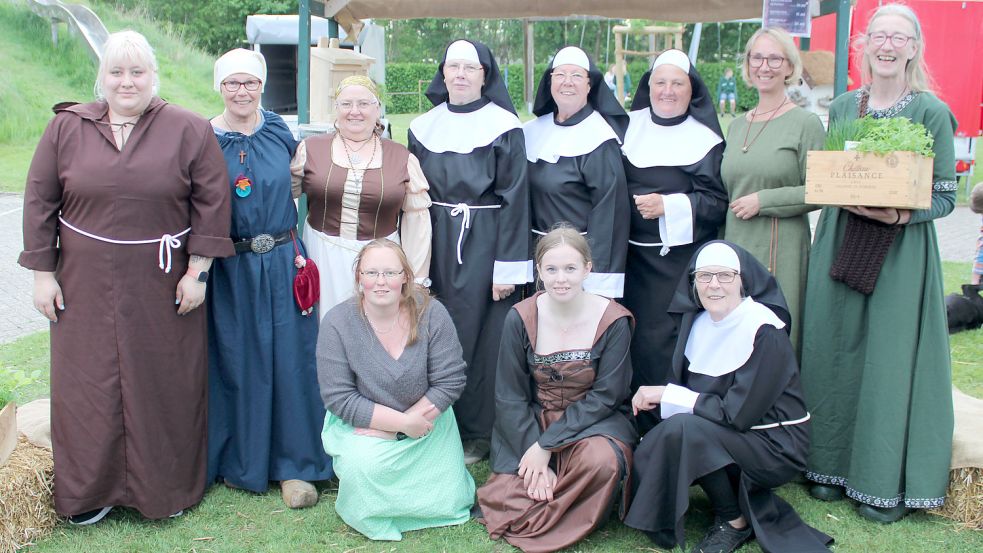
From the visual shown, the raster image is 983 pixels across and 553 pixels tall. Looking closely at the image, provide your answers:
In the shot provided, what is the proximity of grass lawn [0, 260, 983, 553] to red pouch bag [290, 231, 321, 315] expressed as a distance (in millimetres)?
855

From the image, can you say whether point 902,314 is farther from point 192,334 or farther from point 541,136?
point 192,334

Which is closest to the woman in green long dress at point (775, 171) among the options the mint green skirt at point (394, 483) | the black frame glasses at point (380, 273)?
the black frame glasses at point (380, 273)

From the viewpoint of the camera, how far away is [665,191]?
4090mm

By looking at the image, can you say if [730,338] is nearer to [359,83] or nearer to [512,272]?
[512,272]

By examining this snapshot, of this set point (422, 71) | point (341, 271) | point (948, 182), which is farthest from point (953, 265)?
point (422, 71)

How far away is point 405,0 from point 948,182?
3212 mm

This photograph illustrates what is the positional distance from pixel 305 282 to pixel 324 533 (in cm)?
104

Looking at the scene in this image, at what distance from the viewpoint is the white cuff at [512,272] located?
159 inches

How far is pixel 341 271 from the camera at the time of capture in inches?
155

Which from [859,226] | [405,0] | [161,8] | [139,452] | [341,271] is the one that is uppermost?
[161,8]

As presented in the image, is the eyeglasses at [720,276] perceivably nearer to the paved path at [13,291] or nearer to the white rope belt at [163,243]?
the white rope belt at [163,243]

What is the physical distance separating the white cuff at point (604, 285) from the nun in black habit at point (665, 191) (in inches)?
11.0

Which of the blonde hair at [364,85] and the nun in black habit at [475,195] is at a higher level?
the blonde hair at [364,85]

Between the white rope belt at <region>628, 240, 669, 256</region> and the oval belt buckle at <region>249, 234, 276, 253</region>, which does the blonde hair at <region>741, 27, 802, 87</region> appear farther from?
the oval belt buckle at <region>249, 234, 276, 253</region>
